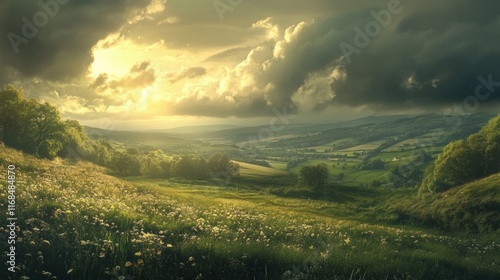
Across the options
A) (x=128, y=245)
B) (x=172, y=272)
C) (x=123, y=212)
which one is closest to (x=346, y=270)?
(x=172, y=272)

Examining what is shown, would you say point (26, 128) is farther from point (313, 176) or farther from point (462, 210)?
point (313, 176)

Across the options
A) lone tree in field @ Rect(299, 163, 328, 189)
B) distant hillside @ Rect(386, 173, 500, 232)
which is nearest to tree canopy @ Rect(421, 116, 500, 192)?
distant hillside @ Rect(386, 173, 500, 232)

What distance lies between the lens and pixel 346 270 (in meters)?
9.76

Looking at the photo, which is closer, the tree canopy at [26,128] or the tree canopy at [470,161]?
the tree canopy at [26,128]

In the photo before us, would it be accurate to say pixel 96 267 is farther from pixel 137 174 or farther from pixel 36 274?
pixel 137 174

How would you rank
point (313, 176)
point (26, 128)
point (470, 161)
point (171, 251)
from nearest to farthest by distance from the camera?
point (171, 251)
point (26, 128)
point (470, 161)
point (313, 176)

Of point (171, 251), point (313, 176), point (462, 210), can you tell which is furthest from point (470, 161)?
point (171, 251)

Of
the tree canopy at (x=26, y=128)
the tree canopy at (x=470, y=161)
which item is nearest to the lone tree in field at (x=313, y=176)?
the tree canopy at (x=470, y=161)

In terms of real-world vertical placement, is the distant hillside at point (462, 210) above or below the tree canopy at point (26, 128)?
below

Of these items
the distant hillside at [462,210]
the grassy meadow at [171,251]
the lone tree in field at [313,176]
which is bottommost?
the lone tree in field at [313,176]

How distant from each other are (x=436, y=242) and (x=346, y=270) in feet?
31.0

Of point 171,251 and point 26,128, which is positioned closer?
point 171,251

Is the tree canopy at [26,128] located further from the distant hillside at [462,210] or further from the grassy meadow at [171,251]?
the distant hillside at [462,210]

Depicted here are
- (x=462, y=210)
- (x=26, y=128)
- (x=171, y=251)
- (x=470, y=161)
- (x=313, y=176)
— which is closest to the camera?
(x=171, y=251)
